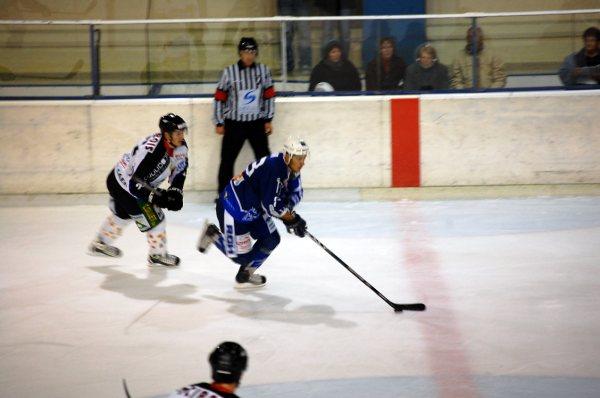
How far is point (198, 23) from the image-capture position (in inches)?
349

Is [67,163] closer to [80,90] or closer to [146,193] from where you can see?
[80,90]

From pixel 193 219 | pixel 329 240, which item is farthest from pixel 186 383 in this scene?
pixel 193 219

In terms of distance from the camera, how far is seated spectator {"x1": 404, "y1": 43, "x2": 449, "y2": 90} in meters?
8.88

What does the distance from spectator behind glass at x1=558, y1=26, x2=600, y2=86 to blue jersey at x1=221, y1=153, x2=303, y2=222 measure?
13.9 ft

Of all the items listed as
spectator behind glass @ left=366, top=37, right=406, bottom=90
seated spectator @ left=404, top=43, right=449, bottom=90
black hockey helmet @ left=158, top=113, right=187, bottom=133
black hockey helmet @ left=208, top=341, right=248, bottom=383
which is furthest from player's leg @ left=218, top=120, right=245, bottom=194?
black hockey helmet @ left=208, top=341, right=248, bottom=383

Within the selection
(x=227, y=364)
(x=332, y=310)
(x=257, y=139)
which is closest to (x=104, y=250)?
(x=332, y=310)

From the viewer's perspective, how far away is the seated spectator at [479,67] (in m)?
8.88

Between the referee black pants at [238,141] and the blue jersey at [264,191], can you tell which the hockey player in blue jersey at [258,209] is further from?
the referee black pants at [238,141]

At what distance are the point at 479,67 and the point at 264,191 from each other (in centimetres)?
407

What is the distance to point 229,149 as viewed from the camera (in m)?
8.66

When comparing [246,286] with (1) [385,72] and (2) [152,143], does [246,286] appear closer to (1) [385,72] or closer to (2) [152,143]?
(2) [152,143]

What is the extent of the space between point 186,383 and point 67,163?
526cm

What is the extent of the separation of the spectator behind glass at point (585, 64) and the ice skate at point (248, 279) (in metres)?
4.30

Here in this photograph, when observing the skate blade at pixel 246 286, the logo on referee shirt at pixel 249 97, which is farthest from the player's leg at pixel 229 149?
the skate blade at pixel 246 286
